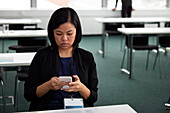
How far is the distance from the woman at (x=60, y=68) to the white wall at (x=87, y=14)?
7849 mm

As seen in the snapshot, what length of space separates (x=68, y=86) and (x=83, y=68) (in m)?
0.27

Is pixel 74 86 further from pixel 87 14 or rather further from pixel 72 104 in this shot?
pixel 87 14

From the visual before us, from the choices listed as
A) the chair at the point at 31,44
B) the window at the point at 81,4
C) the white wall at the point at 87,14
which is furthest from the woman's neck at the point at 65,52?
the white wall at the point at 87,14

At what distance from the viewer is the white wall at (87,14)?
9.69m

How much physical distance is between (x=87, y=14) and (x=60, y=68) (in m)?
8.41

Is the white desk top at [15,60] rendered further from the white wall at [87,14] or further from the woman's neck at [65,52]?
the white wall at [87,14]

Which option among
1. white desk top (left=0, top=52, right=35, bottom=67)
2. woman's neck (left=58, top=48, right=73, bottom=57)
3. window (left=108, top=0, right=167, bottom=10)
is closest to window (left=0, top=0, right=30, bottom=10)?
window (left=108, top=0, right=167, bottom=10)

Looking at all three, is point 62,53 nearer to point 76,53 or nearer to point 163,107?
point 76,53

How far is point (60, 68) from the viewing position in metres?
2.10

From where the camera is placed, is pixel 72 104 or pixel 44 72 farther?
pixel 44 72

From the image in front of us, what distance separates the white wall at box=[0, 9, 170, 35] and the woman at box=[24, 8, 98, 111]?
7849mm

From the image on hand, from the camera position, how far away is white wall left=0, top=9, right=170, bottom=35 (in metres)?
9.69

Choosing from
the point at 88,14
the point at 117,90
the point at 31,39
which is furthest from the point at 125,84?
the point at 88,14

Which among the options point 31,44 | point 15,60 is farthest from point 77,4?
point 15,60
